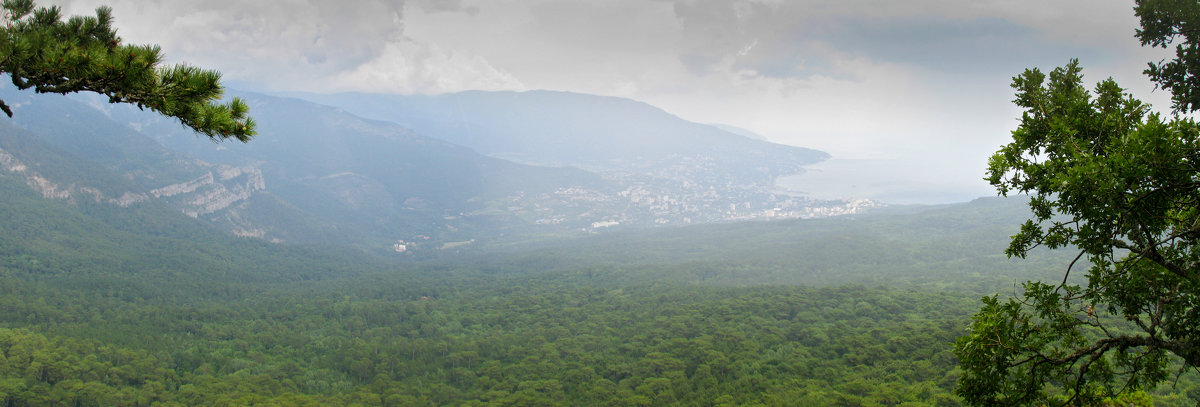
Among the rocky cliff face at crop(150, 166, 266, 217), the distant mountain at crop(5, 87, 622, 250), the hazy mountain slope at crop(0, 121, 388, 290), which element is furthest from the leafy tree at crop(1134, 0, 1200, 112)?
the rocky cliff face at crop(150, 166, 266, 217)

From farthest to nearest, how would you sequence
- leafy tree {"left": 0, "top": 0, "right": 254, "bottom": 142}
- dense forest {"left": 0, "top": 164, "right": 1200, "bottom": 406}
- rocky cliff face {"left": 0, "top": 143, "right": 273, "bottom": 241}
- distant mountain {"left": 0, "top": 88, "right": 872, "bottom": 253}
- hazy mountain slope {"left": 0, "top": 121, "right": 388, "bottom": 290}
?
distant mountain {"left": 0, "top": 88, "right": 872, "bottom": 253}, rocky cliff face {"left": 0, "top": 143, "right": 273, "bottom": 241}, hazy mountain slope {"left": 0, "top": 121, "right": 388, "bottom": 290}, dense forest {"left": 0, "top": 164, "right": 1200, "bottom": 406}, leafy tree {"left": 0, "top": 0, "right": 254, "bottom": 142}

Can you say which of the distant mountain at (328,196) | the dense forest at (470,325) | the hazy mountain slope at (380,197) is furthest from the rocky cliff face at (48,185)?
the hazy mountain slope at (380,197)

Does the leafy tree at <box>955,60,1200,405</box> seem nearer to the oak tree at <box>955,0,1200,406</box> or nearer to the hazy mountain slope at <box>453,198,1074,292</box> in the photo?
the oak tree at <box>955,0,1200,406</box>

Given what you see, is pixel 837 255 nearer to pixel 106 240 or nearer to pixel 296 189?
pixel 106 240

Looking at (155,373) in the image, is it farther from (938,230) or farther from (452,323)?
(938,230)

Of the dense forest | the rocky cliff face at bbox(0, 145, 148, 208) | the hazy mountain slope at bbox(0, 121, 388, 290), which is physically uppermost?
the rocky cliff face at bbox(0, 145, 148, 208)

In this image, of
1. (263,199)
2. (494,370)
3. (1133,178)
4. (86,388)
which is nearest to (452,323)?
(494,370)

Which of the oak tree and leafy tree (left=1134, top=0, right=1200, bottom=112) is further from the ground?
leafy tree (left=1134, top=0, right=1200, bottom=112)

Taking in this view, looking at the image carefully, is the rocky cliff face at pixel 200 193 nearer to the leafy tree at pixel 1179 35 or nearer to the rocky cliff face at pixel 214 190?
the rocky cliff face at pixel 214 190
